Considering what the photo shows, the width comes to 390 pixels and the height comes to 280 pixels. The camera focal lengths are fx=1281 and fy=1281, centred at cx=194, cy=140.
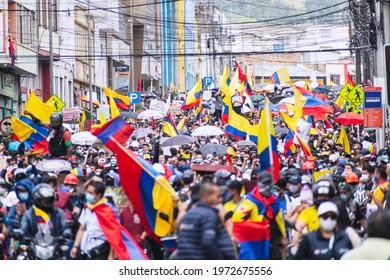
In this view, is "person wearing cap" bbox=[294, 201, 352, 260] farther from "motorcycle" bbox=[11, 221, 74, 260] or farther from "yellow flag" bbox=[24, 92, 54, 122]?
"yellow flag" bbox=[24, 92, 54, 122]

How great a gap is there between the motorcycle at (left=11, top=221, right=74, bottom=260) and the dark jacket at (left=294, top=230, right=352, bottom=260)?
3.60 meters

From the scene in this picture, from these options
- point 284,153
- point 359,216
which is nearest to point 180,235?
point 359,216

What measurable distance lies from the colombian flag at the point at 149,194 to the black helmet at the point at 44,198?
115 centimetres

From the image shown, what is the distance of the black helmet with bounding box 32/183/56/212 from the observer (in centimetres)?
1434

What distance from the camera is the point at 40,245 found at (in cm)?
1416

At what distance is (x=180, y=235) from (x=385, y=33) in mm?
24475

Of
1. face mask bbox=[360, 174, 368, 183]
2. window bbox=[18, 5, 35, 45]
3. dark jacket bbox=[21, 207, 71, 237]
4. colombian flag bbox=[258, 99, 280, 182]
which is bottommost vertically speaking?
dark jacket bbox=[21, 207, 71, 237]

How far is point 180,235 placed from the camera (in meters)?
11.3

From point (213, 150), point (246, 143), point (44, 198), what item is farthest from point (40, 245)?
point (246, 143)

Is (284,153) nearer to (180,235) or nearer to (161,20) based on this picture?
(180,235)

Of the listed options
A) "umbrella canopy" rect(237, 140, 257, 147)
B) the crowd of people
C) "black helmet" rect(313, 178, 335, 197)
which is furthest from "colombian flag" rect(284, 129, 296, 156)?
"black helmet" rect(313, 178, 335, 197)

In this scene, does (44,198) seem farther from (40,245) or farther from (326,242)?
(326,242)

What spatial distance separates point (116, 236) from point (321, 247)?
3362 mm
